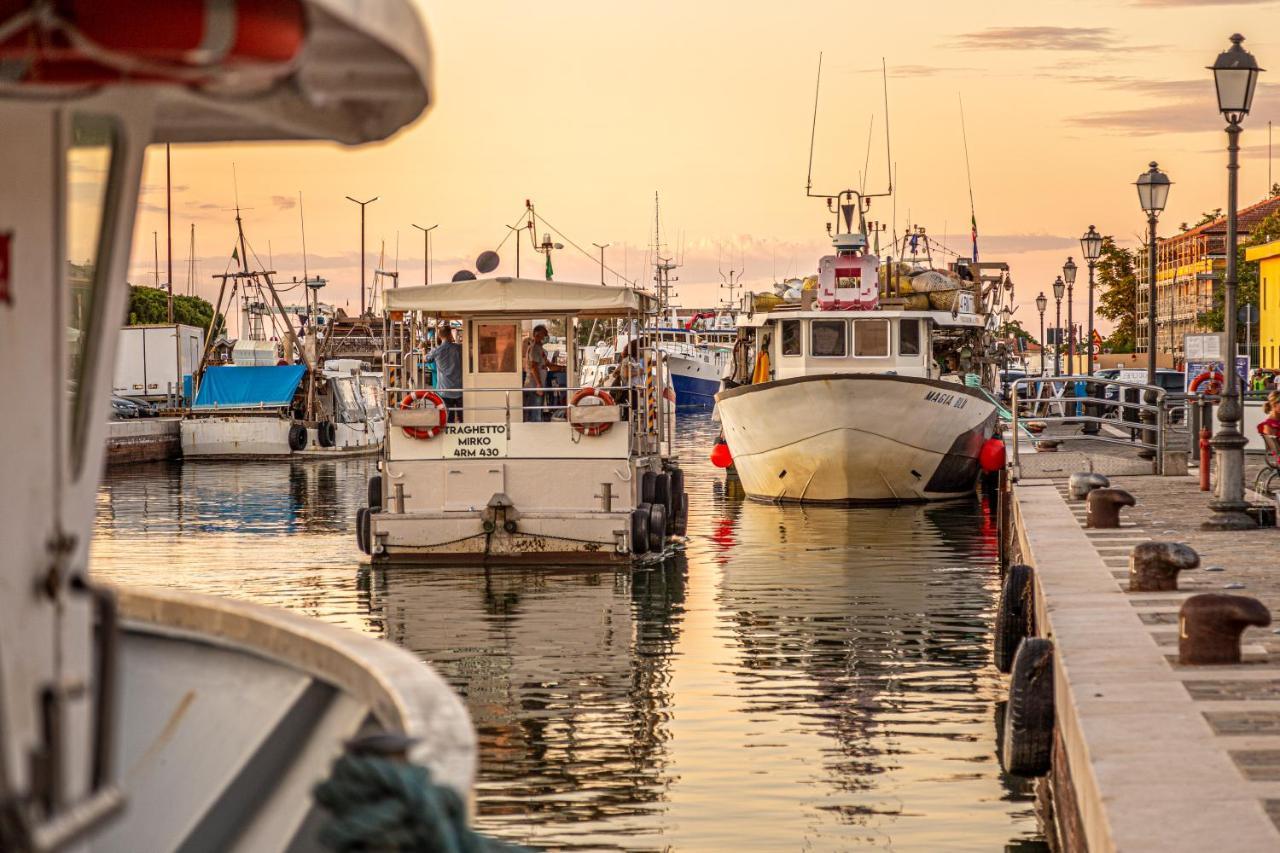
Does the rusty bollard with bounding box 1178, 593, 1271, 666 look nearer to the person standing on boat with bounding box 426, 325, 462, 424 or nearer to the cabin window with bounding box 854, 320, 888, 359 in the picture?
the person standing on boat with bounding box 426, 325, 462, 424

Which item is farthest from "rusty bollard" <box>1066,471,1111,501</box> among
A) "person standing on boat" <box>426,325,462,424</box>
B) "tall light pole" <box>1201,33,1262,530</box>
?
"person standing on boat" <box>426,325,462,424</box>

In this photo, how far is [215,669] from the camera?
6164 millimetres

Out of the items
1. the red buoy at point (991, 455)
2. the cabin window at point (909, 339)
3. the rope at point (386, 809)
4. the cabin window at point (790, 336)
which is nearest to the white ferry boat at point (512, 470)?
the cabin window at point (790, 336)

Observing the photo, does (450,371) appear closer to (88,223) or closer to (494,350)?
(494,350)

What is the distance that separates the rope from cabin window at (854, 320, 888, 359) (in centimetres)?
2739

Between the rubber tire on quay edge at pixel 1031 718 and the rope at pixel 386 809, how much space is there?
636cm

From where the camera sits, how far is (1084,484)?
2006 centimetres

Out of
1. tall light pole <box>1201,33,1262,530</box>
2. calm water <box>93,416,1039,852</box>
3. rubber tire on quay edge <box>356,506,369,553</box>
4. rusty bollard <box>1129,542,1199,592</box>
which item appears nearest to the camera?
calm water <box>93,416,1039,852</box>

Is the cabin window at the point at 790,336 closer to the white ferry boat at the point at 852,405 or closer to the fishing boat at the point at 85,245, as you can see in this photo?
the white ferry boat at the point at 852,405

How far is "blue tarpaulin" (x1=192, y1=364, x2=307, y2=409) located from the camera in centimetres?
5234

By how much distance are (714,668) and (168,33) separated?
492 inches

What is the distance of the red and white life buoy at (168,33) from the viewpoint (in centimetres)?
318

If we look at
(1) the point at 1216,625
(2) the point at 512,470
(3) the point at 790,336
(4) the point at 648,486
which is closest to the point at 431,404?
(2) the point at 512,470

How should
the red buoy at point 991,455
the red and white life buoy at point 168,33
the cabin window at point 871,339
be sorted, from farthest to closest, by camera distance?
the cabin window at point 871,339
the red buoy at point 991,455
the red and white life buoy at point 168,33
